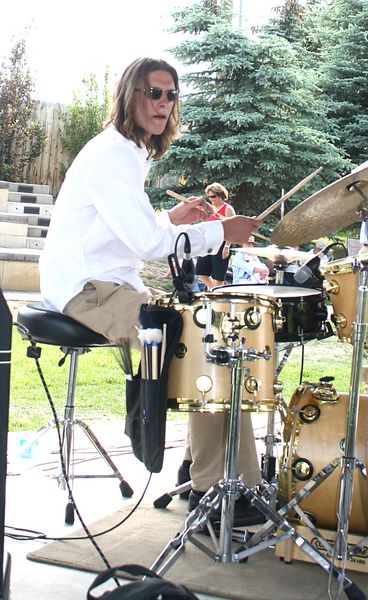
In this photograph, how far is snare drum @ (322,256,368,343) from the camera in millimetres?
2992

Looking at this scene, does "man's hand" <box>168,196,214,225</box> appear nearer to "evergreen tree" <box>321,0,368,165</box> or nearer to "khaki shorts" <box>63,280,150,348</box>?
"khaki shorts" <box>63,280,150,348</box>

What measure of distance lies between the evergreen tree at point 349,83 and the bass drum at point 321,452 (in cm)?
1349

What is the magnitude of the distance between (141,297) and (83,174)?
0.54 metres

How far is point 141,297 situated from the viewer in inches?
124

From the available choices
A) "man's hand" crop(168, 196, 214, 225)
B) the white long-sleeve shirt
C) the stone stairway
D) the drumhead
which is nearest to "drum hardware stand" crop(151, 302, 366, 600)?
the drumhead

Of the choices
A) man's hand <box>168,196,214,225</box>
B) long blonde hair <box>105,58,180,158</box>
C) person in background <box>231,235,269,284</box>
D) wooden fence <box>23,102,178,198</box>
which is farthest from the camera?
wooden fence <box>23,102,178,198</box>

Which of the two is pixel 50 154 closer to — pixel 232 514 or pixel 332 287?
pixel 332 287

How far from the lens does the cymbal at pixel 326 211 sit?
2654mm

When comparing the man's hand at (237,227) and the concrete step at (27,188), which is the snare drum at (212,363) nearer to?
the man's hand at (237,227)

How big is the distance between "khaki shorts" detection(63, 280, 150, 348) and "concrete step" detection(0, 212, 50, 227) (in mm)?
10193

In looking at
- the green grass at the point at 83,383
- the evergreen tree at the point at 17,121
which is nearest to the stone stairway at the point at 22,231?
the evergreen tree at the point at 17,121

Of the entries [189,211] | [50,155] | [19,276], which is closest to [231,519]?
[189,211]

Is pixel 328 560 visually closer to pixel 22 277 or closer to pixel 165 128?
pixel 165 128

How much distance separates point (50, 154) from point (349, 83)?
20.0 ft
